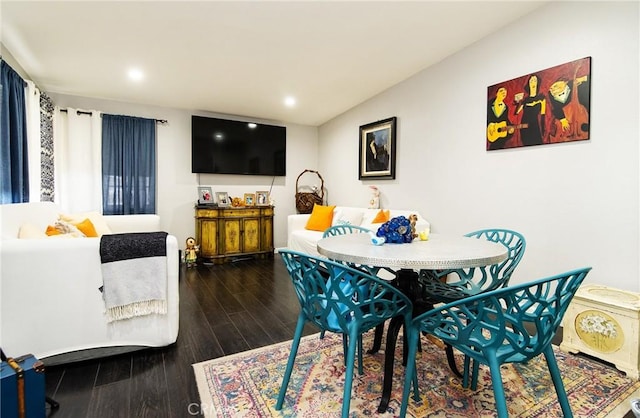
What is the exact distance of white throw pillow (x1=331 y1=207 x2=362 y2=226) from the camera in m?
4.04

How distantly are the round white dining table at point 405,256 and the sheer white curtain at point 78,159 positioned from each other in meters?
3.93

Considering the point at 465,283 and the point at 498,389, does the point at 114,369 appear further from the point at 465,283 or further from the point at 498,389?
the point at 465,283

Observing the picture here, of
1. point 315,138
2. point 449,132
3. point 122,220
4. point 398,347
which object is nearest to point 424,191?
point 449,132

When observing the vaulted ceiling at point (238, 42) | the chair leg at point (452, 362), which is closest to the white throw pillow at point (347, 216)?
the vaulted ceiling at point (238, 42)

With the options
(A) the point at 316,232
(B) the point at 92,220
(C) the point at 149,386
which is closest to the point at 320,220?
(A) the point at 316,232

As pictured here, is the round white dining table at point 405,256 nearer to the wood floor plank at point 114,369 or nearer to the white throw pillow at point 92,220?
the wood floor plank at point 114,369

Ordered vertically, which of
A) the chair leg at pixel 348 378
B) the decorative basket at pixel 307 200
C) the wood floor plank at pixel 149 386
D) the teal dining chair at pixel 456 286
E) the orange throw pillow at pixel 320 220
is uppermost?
the decorative basket at pixel 307 200

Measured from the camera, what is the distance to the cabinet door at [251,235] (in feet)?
15.3

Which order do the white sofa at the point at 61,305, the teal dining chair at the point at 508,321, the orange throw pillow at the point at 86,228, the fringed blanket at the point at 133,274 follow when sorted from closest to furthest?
the teal dining chair at the point at 508,321
the white sofa at the point at 61,305
the fringed blanket at the point at 133,274
the orange throw pillow at the point at 86,228

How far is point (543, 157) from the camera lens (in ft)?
7.66

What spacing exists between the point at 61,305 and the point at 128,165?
306 cm

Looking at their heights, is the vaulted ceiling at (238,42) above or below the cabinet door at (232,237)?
above

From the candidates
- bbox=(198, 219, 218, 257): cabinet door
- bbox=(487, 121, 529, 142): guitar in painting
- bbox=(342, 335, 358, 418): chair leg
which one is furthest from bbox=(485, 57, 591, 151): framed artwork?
bbox=(198, 219, 218, 257): cabinet door

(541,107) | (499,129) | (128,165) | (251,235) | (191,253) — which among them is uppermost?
(541,107)
